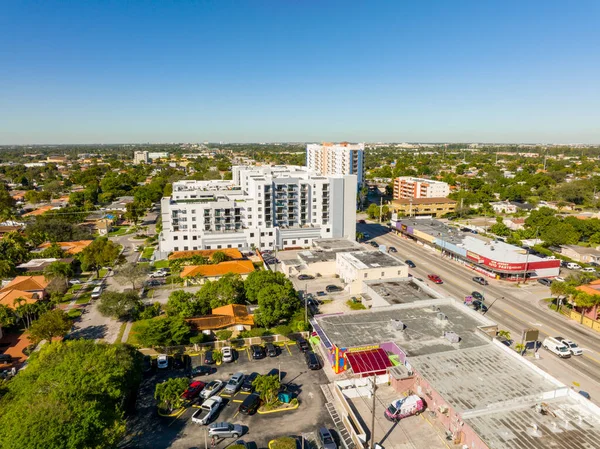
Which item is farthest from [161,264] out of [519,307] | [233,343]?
[519,307]

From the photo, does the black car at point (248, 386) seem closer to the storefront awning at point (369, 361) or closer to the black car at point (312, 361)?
the black car at point (312, 361)

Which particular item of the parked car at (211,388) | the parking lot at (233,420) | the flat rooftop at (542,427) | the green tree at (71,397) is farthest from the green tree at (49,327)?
the flat rooftop at (542,427)

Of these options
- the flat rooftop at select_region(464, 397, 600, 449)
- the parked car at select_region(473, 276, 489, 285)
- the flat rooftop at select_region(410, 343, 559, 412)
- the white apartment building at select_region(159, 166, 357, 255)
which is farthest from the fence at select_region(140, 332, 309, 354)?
the white apartment building at select_region(159, 166, 357, 255)

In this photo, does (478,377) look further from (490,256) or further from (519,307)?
(490,256)

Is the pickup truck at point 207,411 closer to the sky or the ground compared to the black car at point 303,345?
closer to the sky

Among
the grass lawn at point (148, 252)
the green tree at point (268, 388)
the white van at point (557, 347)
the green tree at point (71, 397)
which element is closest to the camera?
the green tree at point (71, 397)

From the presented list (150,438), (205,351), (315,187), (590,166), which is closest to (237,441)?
(150,438)

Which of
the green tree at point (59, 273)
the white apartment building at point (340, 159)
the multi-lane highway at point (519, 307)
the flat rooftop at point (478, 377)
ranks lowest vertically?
the multi-lane highway at point (519, 307)
